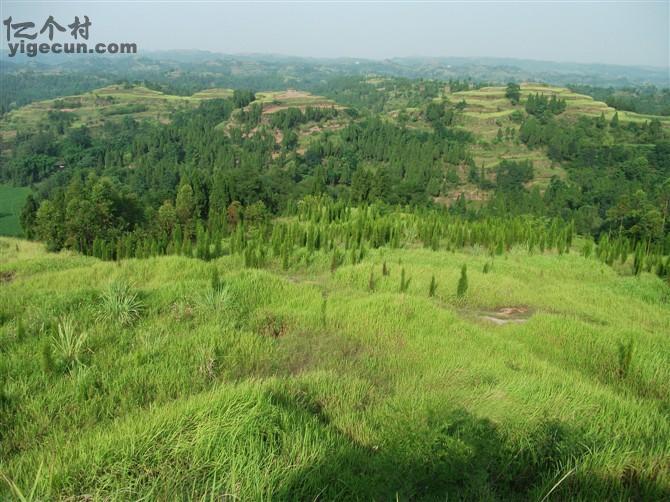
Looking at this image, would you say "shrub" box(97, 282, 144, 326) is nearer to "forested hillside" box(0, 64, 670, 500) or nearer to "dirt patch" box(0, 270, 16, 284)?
"forested hillside" box(0, 64, 670, 500)

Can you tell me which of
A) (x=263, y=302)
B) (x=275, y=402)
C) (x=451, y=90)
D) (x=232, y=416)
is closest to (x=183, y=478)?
(x=232, y=416)

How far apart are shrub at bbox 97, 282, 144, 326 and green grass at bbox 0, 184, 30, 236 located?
154 ft

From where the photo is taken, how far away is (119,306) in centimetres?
619

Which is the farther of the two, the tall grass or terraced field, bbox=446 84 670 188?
terraced field, bbox=446 84 670 188

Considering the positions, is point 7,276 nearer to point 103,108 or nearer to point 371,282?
point 371,282

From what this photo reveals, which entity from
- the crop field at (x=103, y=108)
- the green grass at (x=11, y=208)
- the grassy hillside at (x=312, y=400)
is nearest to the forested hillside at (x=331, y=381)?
the grassy hillside at (x=312, y=400)

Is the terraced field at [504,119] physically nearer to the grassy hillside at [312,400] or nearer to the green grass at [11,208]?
the grassy hillside at [312,400]

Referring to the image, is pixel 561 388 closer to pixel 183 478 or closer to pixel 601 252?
pixel 183 478

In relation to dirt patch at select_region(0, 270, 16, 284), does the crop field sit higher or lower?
higher

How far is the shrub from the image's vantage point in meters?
6.04

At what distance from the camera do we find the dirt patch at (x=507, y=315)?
859 cm

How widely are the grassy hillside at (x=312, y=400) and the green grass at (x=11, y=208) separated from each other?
47.9 metres

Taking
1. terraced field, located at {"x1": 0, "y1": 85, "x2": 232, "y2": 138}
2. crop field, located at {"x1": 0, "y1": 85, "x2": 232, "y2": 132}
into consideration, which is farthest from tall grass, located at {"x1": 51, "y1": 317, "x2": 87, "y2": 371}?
crop field, located at {"x1": 0, "y1": 85, "x2": 232, "y2": 132}

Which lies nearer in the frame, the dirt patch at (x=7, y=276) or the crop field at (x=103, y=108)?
the dirt patch at (x=7, y=276)
